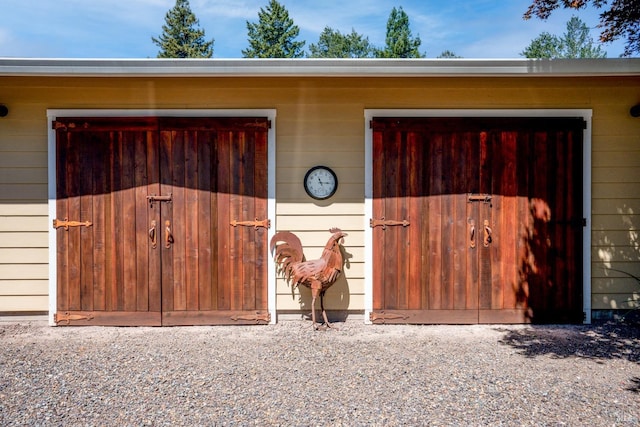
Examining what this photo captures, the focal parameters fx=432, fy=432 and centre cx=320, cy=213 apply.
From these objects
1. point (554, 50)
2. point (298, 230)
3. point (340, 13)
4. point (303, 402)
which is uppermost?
point (340, 13)

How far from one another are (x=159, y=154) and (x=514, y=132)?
→ 11.3 feet

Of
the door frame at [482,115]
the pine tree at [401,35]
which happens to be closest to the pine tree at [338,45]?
the pine tree at [401,35]

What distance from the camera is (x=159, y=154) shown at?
416cm

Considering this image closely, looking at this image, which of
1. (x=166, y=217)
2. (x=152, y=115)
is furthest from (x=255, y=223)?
(x=152, y=115)

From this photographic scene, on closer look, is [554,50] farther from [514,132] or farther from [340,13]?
[514,132]

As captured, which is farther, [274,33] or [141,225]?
[274,33]

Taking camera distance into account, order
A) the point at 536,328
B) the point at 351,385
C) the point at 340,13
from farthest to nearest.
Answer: the point at 340,13 → the point at 536,328 → the point at 351,385

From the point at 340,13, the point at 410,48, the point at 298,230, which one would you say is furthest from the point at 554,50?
the point at 298,230

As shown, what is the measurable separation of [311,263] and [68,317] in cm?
241

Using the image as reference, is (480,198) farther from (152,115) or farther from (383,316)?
(152,115)

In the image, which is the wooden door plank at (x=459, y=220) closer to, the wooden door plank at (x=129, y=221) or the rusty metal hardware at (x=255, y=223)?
the rusty metal hardware at (x=255, y=223)

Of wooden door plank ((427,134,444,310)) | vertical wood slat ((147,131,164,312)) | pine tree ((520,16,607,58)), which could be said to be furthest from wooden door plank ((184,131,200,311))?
pine tree ((520,16,607,58))

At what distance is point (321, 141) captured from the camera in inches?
167

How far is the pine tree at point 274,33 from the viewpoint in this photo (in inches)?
950
